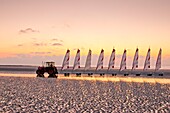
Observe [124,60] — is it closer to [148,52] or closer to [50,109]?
[148,52]

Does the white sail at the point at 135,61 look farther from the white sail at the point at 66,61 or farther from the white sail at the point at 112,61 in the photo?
the white sail at the point at 66,61

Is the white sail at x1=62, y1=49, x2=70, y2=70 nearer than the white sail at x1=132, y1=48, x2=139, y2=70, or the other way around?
the white sail at x1=62, y1=49, x2=70, y2=70

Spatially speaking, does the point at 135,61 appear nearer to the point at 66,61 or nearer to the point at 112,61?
the point at 112,61

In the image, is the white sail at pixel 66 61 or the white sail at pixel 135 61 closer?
the white sail at pixel 66 61

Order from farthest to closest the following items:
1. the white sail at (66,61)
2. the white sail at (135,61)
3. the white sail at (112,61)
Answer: the white sail at (135,61) → the white sail at (112,61) → the white sail at (66,61)

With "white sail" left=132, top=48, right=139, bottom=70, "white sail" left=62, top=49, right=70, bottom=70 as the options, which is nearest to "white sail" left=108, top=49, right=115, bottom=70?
"white sail" left=132, top=48, right=139, bottom=70

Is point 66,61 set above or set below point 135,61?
below

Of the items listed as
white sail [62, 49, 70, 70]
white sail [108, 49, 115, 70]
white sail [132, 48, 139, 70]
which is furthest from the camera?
white sail [132, 48, 139, 70]

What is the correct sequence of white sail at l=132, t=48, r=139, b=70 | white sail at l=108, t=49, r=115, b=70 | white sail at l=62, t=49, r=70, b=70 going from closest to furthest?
white sail at l=62, t=49, r=70, b=70 < white sail at l=108, t=49, r=115, b=70 < white sail at l=132, t=48, r=139, b=70

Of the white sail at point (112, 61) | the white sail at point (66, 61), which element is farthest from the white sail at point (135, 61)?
the white sail at point (66, 61)

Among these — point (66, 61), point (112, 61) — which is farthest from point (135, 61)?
point (66, 61)

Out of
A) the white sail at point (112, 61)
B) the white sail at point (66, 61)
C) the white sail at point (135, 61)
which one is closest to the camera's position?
the white sail at point (66, 61)

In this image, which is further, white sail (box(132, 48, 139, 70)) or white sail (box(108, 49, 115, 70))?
white sail (box(132, 48, 139, 70))

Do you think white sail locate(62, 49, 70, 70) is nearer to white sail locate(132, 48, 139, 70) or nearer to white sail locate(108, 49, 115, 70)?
white sail locate(108, 49, 115, 70)
